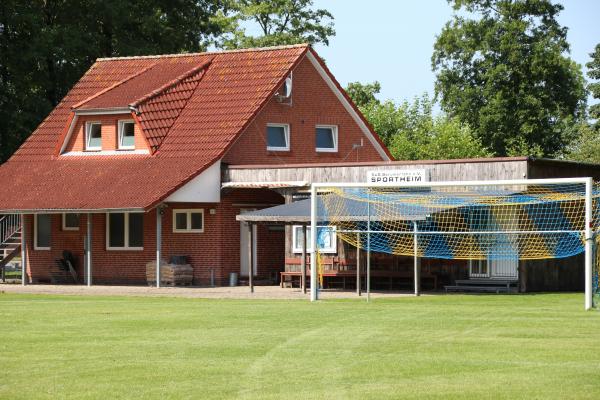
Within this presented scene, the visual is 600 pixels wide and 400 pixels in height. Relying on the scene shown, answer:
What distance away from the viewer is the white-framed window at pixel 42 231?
1574 inches

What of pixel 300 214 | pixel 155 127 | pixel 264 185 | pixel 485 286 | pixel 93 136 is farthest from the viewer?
pixel 93 136

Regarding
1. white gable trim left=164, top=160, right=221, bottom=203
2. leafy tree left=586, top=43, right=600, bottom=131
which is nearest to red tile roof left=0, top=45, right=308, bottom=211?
white gable trim left=164, top=160, right=221, bottom=203

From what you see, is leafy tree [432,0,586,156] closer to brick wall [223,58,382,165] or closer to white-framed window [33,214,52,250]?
brick wall [223,58,382,165]

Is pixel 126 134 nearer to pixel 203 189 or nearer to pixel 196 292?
pixel 203 189

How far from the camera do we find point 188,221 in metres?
37.4

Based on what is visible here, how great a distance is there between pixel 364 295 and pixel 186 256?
8125 mm

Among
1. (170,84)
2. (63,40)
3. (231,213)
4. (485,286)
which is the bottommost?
(485,286)

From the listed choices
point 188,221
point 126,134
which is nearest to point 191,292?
point 188,221

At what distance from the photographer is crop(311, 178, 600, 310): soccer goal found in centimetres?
2973

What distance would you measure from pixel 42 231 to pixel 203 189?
22.7 feet

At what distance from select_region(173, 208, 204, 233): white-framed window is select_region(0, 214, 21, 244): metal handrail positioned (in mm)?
6227

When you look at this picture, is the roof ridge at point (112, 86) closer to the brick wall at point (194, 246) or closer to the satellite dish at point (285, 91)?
the brick wall at point (194, 246)

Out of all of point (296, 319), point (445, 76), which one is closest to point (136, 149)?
point (296, 319)

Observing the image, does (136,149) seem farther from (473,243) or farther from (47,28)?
(473,243)
